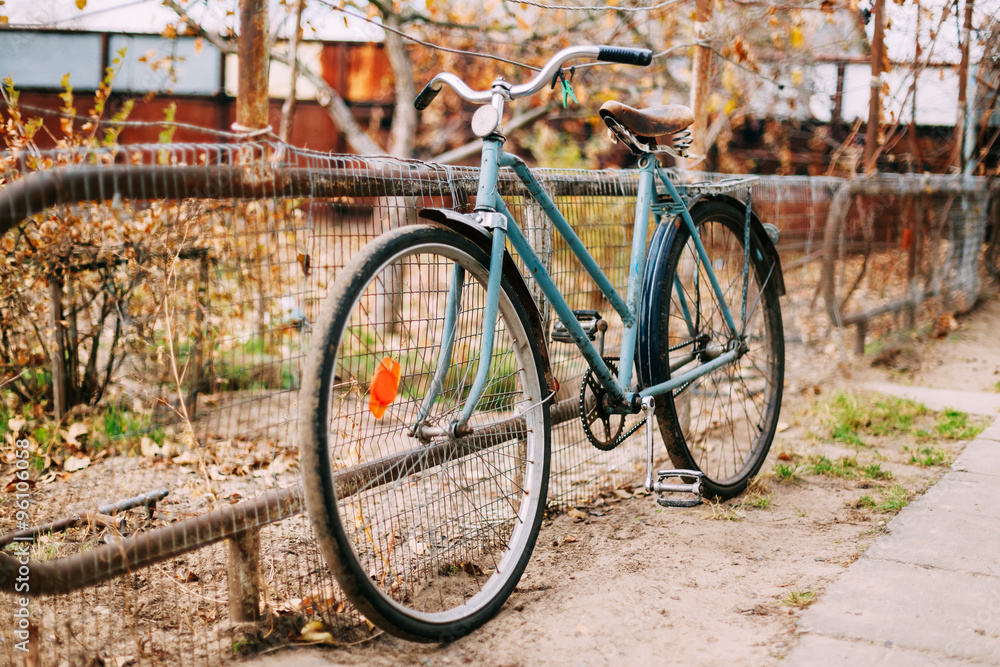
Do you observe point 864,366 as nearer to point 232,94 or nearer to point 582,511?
point 582,511

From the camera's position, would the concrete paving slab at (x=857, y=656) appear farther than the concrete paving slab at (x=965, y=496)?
No

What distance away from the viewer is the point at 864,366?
544 centimetres

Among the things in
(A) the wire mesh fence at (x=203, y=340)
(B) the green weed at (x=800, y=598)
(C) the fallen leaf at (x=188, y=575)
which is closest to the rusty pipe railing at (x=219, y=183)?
(A) the wire mesh fence at (x=203, y=340)

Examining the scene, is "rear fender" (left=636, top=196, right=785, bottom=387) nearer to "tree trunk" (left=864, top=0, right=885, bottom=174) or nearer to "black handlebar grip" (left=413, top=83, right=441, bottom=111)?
"black handlebar grip" (left=413, top=83, right=441, bottom=111)

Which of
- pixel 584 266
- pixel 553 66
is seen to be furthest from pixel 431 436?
pixel 553 66

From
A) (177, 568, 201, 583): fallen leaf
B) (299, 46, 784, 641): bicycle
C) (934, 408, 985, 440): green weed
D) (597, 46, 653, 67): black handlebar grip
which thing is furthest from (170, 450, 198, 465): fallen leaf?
(934, 408, 985, 440): green weed

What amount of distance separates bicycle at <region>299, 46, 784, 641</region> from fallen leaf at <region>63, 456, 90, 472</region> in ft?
4.80

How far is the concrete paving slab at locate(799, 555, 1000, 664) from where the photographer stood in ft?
6.24

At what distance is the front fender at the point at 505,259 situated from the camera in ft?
6.56

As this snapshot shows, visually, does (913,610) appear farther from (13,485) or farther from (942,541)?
(13,485)

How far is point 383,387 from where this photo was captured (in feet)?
6.61

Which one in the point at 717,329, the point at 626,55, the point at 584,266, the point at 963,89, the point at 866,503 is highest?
the point at 963,89

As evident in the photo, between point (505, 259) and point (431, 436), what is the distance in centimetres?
53

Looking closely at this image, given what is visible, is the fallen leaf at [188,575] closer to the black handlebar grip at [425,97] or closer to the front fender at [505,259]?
the front fender at [505,259]
